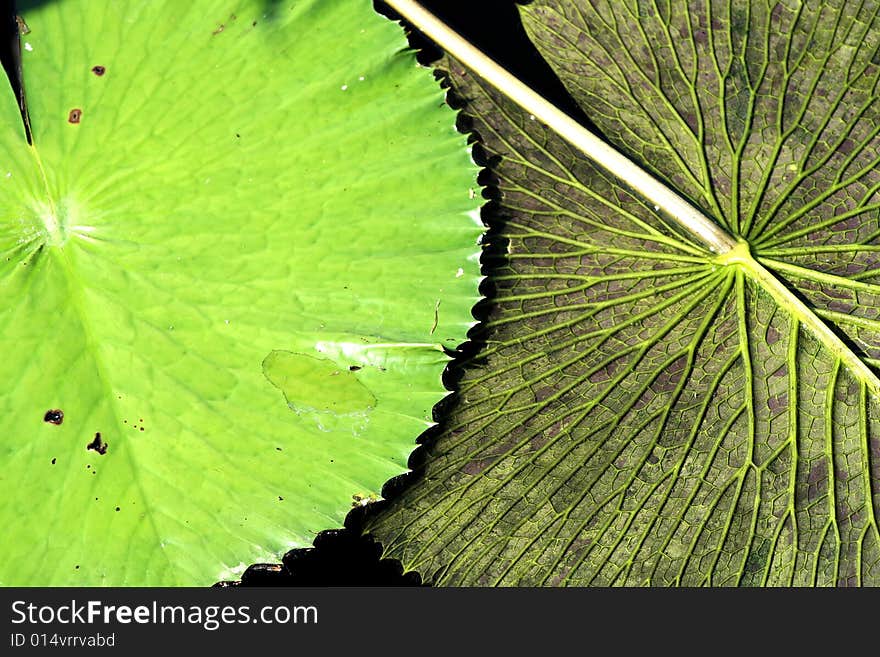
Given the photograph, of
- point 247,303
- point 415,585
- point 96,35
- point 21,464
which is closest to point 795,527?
point 415,585

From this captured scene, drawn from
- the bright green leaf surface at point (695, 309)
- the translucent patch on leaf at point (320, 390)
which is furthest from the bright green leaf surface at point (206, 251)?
the bright green leaf surface at point (695, 309)

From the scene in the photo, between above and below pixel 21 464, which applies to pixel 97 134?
above

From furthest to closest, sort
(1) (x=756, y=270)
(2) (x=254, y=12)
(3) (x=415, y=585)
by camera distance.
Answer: (3) (x=415, y=585) → (1) (x=756, y=270) → (2) (x=254, y=12)

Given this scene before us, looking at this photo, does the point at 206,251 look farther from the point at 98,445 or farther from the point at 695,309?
the point at 695,309

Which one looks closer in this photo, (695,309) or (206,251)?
(206,251)

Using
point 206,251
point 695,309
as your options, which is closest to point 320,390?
point 206,251

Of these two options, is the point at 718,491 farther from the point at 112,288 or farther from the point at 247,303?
the point at 112,288

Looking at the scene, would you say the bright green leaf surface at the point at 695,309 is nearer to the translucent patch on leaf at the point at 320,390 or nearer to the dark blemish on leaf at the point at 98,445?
the translucent patch on leaf at the point at 320,390
